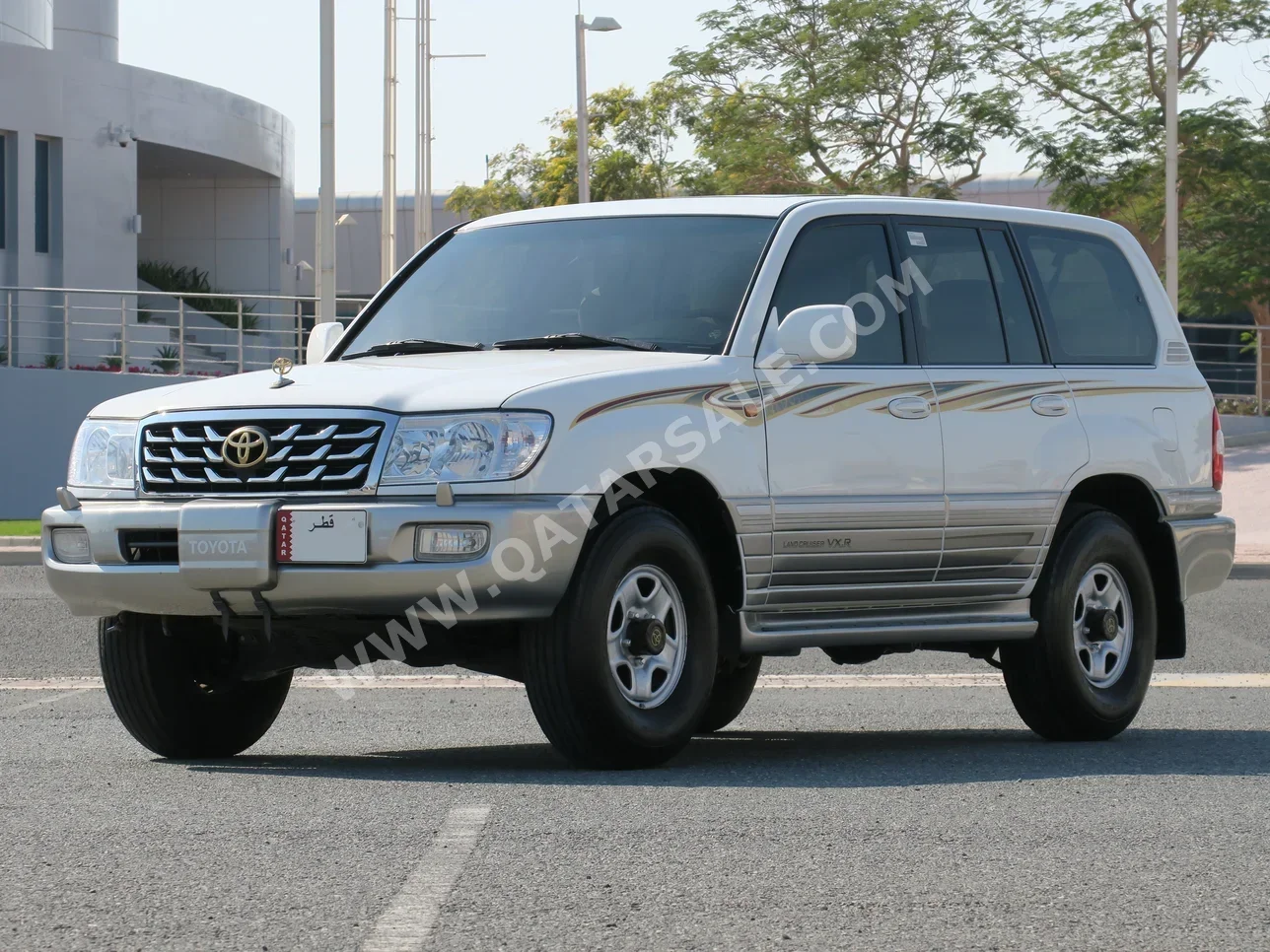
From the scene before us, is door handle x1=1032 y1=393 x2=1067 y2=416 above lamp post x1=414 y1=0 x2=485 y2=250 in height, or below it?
below

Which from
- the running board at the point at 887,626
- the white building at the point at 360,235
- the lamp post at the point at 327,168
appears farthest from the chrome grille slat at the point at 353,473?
the white building at the point at 360,235

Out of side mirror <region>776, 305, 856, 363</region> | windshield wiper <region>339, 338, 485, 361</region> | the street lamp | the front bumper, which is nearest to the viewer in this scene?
the front bumper

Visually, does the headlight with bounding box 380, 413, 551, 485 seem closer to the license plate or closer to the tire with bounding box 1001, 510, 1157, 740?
the license plate

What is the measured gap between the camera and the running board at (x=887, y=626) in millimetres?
7199

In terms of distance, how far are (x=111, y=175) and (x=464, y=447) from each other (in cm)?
3091

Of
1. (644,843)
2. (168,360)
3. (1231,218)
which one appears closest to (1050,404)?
(644,843)

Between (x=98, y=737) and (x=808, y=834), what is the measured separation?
12.5 feet

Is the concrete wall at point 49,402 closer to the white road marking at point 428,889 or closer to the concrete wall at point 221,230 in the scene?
the concrete wall at point 221,230

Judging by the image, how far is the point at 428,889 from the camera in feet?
15.5

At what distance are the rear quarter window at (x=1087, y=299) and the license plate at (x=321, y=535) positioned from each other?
3.32m

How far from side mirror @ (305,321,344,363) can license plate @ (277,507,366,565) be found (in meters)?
1.64

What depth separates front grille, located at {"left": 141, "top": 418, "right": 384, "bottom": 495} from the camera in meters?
6.40

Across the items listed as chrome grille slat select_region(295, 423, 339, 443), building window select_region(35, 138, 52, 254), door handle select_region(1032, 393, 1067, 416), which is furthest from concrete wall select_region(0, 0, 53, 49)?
chrome grille slat select_region(295, 423, 339, 443)

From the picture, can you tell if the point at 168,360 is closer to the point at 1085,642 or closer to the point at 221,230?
the point at 221,230
